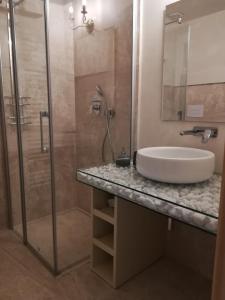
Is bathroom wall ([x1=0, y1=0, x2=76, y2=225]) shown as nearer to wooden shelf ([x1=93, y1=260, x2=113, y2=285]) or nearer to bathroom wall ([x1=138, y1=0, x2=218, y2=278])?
wooden shelf ([x1=93, y1=260, x2=113, y2=285])

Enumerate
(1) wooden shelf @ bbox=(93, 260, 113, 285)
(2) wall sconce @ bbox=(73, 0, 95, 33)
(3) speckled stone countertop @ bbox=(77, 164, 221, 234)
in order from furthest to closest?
(2) wall sconce @ bbox=(73, 0, 95, 33) → (1) wooden shelf @ bbox=(93, 260, 113, 285) → (3) speckled stone countertop @ bbox=(77, 164, 221, 234)

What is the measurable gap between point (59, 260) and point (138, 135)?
1.16 metres

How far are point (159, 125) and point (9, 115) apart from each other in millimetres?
1336

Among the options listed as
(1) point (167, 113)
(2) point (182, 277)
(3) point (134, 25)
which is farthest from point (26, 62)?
(2) point (182, 277)

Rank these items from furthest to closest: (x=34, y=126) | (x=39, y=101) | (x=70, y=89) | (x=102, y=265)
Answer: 1. (x=70, y=89)
2. (x=34, y=126)
3. (x=39, y=101)
4. (x=102, y=265)

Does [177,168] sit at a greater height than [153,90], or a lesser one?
lesser

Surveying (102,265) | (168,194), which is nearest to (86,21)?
(168,194)

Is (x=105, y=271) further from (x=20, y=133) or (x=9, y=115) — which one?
(x=9, y=115)

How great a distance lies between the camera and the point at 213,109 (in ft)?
4.70

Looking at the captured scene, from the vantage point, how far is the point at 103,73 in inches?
81.1

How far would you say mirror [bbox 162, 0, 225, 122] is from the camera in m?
1.38

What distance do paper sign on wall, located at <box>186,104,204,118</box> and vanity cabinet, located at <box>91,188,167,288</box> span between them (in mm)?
708

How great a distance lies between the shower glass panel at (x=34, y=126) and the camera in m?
1.81

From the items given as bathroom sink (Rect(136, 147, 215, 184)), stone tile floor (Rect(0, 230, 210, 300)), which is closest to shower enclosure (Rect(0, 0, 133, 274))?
stone tile floor (Rect(0, 230, 210, 300))
